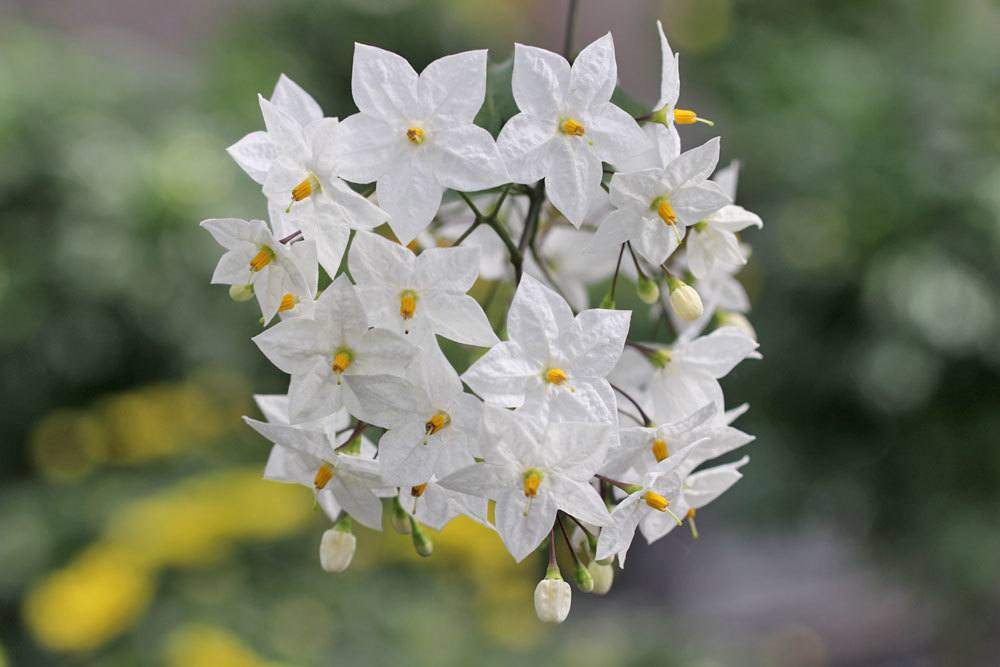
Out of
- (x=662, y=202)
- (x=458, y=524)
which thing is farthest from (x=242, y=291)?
(x=458, y=524)

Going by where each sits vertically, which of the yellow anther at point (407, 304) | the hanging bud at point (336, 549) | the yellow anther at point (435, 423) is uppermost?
the yellow anther at point (407, 304)

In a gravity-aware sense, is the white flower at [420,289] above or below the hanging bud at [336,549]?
above

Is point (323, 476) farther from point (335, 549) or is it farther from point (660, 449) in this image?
point (660, 449)

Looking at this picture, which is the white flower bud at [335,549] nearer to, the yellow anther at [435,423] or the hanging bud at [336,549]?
the hanging bud at [336,549]

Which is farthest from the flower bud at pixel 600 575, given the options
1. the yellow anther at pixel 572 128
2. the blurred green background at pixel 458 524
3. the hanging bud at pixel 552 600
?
the blurred green background at pixel 458 524

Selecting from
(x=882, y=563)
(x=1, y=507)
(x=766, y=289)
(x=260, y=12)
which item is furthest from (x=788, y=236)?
(x=260, y=12)

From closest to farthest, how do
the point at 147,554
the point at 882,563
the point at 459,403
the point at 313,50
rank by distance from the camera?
the point at 459,403, the point at 147,554, the point at 882,563, the point at 313,50

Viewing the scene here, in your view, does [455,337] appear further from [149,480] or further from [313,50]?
[313,50]
